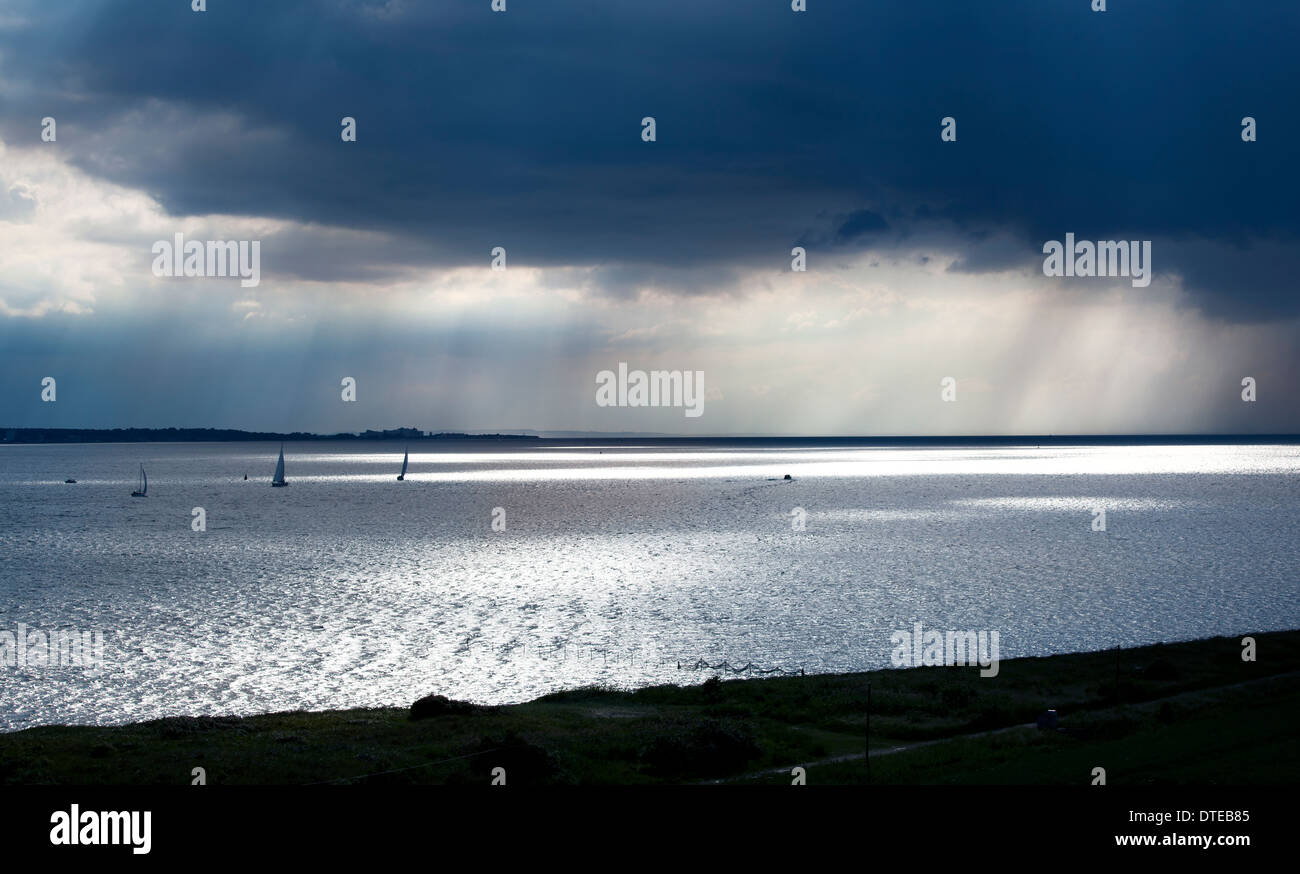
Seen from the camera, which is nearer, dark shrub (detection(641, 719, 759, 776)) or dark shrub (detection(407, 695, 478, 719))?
dark shrub (detection(641, 719, 759, 776))

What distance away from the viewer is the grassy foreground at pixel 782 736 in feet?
94.2

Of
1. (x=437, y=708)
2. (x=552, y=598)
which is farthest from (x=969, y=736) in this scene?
(x=552, y=598)

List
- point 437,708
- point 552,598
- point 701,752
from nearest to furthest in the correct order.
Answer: point 701,752 < point 437,708 < point 552,598

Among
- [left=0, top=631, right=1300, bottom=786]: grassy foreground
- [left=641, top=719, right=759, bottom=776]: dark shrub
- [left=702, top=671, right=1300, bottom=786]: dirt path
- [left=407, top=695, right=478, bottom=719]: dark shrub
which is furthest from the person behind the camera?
[left=407, top=695, right=478, bottom=719]: dark shrub

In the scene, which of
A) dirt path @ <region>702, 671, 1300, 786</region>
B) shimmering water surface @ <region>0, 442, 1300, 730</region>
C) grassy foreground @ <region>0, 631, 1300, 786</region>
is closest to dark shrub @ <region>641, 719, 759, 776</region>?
grassy foreground @ <region>0, 631, 1300, 786</region>

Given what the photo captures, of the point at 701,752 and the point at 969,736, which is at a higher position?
the point at 701,752

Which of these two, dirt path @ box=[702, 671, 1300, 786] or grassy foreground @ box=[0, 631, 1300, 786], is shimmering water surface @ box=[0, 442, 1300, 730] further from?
dirt path @ box=[702, 671, 1300, 786]

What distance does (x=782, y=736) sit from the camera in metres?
36.6

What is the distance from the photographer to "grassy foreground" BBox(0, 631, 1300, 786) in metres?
28.7

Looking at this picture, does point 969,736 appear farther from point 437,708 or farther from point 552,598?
point 552,598

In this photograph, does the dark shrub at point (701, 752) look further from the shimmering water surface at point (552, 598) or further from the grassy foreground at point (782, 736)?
the shimmering water surface at point (552, 598)

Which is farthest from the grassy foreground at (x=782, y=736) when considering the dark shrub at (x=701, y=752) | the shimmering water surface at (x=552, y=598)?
A: the shimmering water surface at (x=552, y=598)
